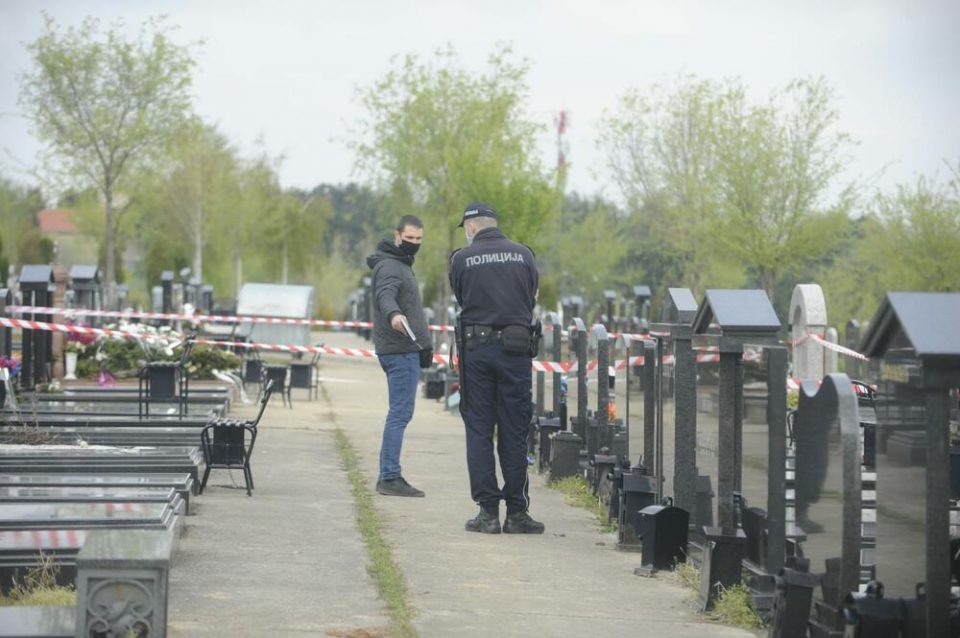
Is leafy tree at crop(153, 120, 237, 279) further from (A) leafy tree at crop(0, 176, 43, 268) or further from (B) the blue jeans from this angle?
(B) the blue jeans

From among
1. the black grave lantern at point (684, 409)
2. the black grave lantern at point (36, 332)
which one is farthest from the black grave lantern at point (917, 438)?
the black grave lantern at point (36, 332)

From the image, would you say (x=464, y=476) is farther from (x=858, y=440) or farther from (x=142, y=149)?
(x=142, y=149)

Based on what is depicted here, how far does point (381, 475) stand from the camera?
11.2 meters

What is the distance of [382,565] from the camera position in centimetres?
804

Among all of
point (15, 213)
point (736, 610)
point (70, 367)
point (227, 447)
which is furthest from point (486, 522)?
point (15, 213)

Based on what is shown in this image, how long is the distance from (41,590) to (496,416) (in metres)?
3.53

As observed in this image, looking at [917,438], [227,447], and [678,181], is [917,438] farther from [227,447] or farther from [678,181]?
[678,181]

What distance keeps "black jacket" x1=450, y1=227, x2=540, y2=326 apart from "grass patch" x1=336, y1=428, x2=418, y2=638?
1.38 meters

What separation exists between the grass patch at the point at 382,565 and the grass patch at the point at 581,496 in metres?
1.43

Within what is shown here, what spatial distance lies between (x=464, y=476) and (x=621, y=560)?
4.18m

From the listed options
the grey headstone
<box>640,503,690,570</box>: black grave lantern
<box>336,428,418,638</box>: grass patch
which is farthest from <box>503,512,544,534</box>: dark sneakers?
the grey headstone

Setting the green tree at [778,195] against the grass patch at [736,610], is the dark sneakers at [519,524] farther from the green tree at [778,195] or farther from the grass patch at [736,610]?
the green tree at [778,195]

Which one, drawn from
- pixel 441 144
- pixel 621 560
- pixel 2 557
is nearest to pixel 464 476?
pixel 621 560

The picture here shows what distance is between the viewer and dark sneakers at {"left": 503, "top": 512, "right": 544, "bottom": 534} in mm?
9570
